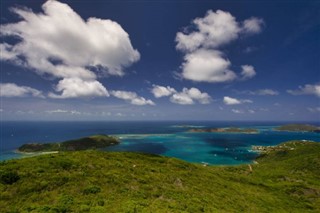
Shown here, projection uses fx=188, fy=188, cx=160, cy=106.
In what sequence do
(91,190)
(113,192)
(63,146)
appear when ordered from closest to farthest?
1. (91,190)
2. (113,192)
3. (63,146)

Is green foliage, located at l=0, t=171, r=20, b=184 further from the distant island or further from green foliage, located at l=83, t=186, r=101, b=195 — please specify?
the distant island

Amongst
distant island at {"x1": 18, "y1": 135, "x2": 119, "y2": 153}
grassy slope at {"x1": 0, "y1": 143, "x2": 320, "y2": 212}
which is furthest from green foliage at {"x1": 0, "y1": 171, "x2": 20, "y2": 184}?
distant island at {"x1": 18, "y1": 135, "x2": 119, "y2": 153}

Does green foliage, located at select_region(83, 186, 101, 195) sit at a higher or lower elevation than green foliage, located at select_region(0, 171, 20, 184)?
lower

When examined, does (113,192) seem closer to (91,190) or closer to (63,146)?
(91,190)

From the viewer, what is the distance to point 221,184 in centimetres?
3828

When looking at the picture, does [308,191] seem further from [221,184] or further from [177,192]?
[177,192]

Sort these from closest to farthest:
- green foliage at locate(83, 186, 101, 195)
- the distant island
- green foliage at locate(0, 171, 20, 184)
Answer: green foliage at locate(0, 171, 20, 184), green foliage at locate(83, 186, 101, 195), the distant island

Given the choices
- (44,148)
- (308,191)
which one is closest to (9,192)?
(308,191)

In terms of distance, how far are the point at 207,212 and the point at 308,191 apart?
40.9 m

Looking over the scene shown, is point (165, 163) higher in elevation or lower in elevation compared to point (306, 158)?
higher

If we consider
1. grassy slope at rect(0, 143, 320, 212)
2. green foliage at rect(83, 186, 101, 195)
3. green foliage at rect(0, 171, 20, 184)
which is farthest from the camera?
green foliage at rect(83, 186, 101, 195)

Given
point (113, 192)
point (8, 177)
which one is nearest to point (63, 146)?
point (8, 177)

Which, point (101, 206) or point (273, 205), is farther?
point (273, 205)

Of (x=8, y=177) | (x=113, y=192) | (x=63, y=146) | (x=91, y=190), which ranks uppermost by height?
(x=8, y=177)
